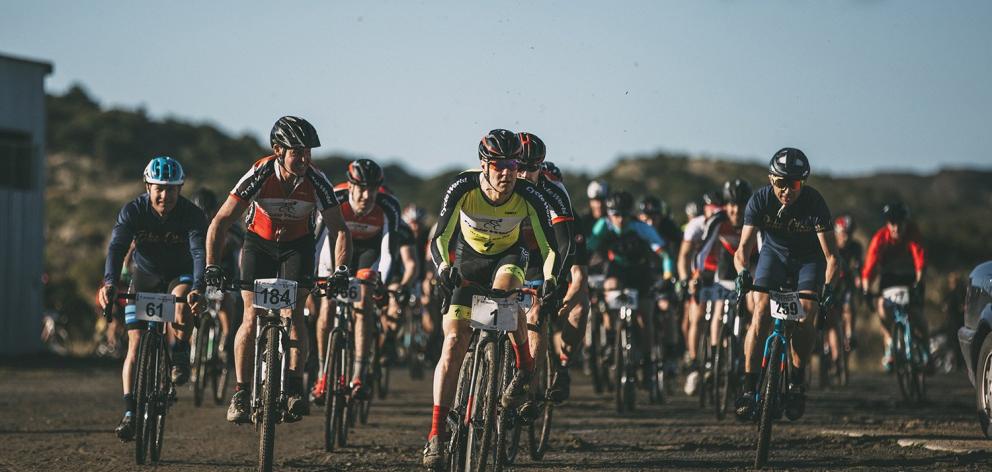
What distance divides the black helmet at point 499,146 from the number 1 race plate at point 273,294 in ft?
5.19

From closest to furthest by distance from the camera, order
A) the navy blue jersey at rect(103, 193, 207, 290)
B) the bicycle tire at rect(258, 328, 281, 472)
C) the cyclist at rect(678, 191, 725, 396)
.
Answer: the bicycle tire at rect(258, 328, 281, 472) < the navy blue jersey at rect(103, 193, 207, 290) < the cyclist at rect(678, 191, 725, 396)

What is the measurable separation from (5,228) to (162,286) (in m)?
16.6

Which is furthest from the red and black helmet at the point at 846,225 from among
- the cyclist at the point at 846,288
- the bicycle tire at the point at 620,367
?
the bicycle tire at the point at 620,367

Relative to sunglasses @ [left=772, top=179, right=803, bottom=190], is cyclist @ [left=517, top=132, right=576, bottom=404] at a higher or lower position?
lower

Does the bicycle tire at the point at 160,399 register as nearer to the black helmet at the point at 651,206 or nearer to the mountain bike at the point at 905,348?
the black helmet at the point at 651,206

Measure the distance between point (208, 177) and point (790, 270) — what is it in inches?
2800

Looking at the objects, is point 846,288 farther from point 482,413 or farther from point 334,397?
point 482,413

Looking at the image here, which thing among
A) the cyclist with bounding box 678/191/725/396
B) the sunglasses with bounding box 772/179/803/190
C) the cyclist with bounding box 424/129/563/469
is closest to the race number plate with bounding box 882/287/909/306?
the cyclist with bounding box 678/191/725/396

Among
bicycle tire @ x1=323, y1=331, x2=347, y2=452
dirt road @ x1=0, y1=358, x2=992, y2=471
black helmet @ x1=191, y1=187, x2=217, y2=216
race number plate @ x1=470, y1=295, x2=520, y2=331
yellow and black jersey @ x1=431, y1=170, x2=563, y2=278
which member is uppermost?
black helmet @ x1=191, y1=187, x2=217, y2=216

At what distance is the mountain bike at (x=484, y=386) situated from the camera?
8.20 meters

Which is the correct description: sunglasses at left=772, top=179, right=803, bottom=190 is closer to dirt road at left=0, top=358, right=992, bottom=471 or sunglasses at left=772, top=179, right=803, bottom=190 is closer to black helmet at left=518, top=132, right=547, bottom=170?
black helmet at left=518, top=132, right=547, bottom=170

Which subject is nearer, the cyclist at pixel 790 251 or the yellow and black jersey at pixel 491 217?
the yellow and black jersey at pixel 491 217

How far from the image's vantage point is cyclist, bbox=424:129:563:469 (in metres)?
8.50

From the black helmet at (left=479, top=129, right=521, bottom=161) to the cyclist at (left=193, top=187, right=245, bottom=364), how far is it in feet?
21.7
